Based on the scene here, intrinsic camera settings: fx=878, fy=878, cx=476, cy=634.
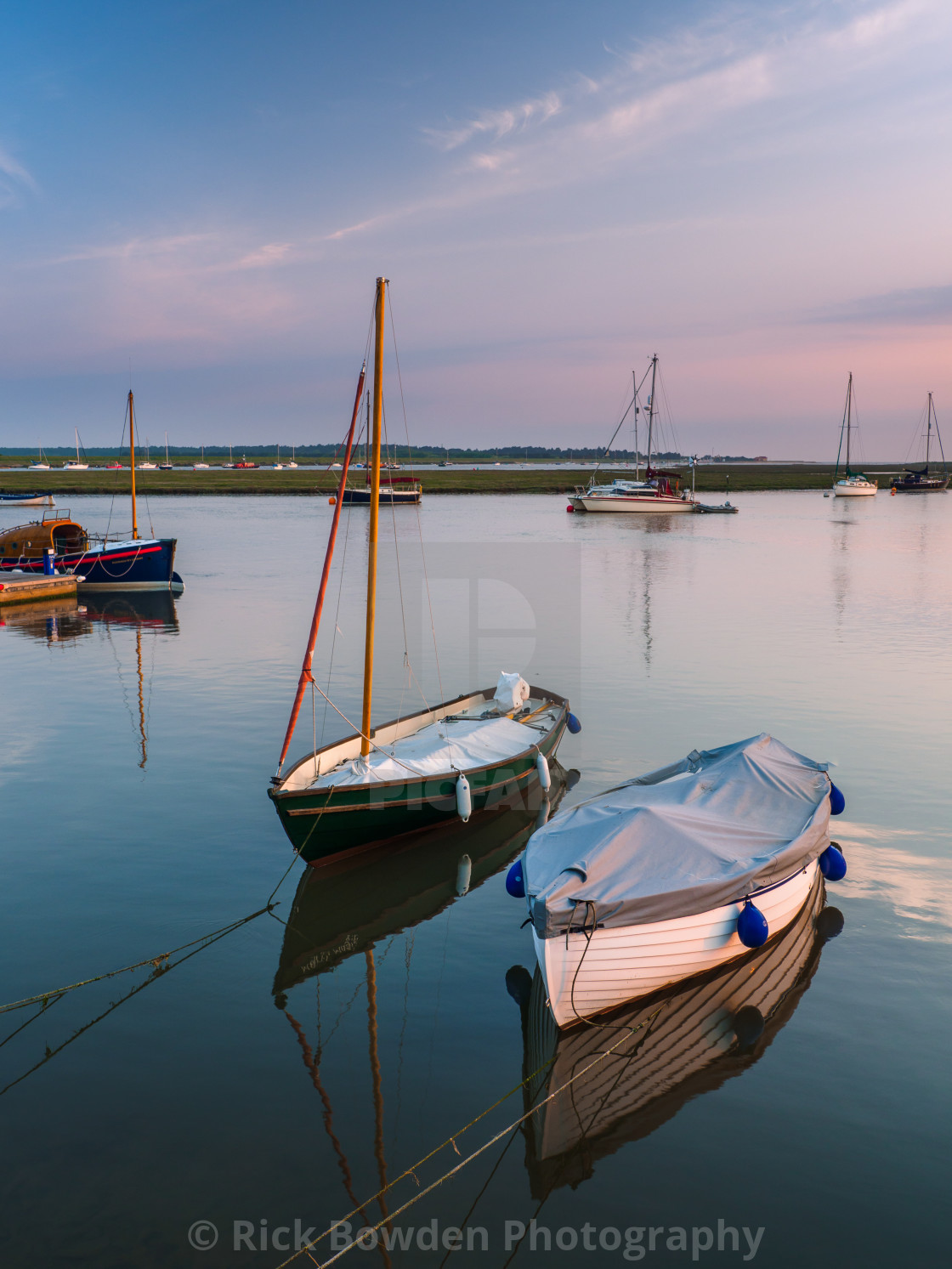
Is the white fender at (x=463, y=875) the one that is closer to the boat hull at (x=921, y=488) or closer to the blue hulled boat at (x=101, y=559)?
the blue hulled boat at (x=101, y=559)

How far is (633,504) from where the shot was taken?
115875 millimetres

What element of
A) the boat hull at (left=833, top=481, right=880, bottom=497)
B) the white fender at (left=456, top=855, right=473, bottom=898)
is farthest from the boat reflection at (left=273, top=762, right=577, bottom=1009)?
the boat hull at (left=833, top=481, right=880, bottom=497)

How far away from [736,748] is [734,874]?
15.6 ft

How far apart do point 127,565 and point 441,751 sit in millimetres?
36834

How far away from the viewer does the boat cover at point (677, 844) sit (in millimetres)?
11289

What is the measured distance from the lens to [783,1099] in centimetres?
1034

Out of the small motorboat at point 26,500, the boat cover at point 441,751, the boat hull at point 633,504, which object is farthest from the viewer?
the boat hull at point 633,504

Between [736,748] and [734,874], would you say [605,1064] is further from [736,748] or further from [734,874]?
[736,748]

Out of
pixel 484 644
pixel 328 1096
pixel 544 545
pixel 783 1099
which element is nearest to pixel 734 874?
pixel 783 1099

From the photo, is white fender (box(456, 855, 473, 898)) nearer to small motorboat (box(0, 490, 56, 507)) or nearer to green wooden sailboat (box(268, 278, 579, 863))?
green wooden sailboat (box(268, 278, 579, 863))

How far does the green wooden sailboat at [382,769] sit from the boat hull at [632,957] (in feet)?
17.3

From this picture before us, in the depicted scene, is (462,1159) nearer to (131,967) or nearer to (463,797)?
(131,967)

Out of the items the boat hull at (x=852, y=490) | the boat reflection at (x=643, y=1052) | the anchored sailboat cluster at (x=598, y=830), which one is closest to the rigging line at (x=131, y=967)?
the anchored sailboat cluster at (x=598, y=830)

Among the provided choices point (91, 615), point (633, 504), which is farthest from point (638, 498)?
point (91, 615)
